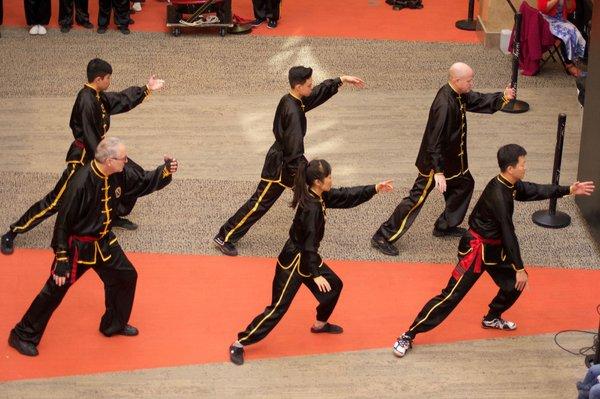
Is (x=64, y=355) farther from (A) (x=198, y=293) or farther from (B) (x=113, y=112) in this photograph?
(B) (x=113, y=112)

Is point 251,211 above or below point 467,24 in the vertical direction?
below

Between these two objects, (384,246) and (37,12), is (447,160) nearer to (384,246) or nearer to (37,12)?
(384,246)

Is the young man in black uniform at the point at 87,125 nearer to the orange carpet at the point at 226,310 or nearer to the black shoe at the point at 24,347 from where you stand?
the orange carpet at the point at 226,310

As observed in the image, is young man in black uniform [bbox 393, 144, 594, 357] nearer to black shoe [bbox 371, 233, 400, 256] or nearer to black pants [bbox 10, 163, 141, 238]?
black shoe [bbox 371, 233, 400, 256]

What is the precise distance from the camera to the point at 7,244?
10.3 metres

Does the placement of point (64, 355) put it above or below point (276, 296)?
below

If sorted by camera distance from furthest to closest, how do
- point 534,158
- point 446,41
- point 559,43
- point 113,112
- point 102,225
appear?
1. point 446,41
2. point 559,43
3. point 534,158
4. point 113,112
5. point 102,225

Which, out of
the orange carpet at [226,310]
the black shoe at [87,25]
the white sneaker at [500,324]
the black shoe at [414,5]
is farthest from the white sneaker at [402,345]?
the black shoe at [414,5]

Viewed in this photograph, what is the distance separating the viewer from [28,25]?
15711 mm

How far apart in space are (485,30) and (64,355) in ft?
26.7

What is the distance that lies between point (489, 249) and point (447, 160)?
167 cm

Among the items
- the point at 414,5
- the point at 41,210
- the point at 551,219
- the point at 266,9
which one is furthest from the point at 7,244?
the point at 414,5

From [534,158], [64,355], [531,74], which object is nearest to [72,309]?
[64,355]

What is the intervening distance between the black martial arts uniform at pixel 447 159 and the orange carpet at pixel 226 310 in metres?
0.48
